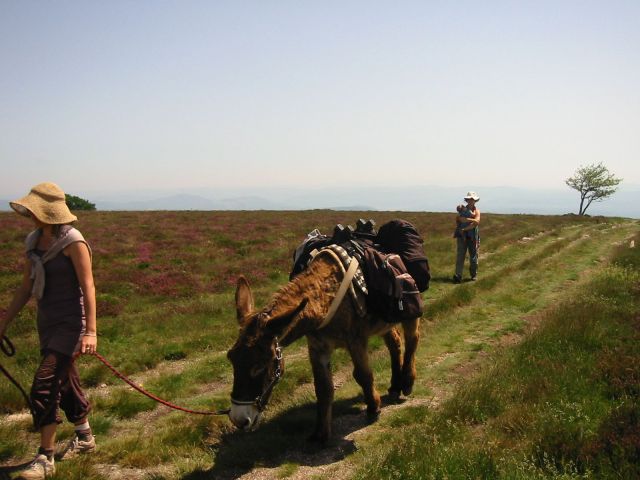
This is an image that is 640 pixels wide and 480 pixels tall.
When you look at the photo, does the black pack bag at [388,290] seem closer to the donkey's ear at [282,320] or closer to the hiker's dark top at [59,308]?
the donkey's ear at [282,320]

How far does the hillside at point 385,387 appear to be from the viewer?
→ 4508 mm

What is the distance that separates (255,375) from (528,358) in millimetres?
4923

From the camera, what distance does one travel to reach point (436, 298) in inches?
524

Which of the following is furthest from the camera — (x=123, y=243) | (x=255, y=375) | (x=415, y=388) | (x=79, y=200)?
(x=79, y=200)

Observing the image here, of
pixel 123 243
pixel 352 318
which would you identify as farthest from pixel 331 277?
pixel 123 243

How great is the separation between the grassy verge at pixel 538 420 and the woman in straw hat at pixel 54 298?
3329 millimetres

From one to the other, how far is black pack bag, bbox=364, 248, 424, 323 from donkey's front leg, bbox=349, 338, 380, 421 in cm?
51

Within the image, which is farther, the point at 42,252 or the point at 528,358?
the point at 528,358

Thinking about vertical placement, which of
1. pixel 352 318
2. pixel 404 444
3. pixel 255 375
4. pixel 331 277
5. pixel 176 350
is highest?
pixel 331 277

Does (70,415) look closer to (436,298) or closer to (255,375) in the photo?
(255,375)

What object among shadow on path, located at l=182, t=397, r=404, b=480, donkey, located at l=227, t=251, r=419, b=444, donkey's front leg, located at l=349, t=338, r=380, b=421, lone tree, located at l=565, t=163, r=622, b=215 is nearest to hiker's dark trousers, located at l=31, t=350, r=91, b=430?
shadow on path, located at l=182, t=397, r=404, b=480

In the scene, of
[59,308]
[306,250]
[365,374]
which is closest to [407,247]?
[306,250]

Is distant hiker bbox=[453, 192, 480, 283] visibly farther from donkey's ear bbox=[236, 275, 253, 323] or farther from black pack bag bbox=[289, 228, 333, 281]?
donkey's ear bbox=[236, 275, 253, 323]

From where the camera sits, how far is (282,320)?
4.38m
